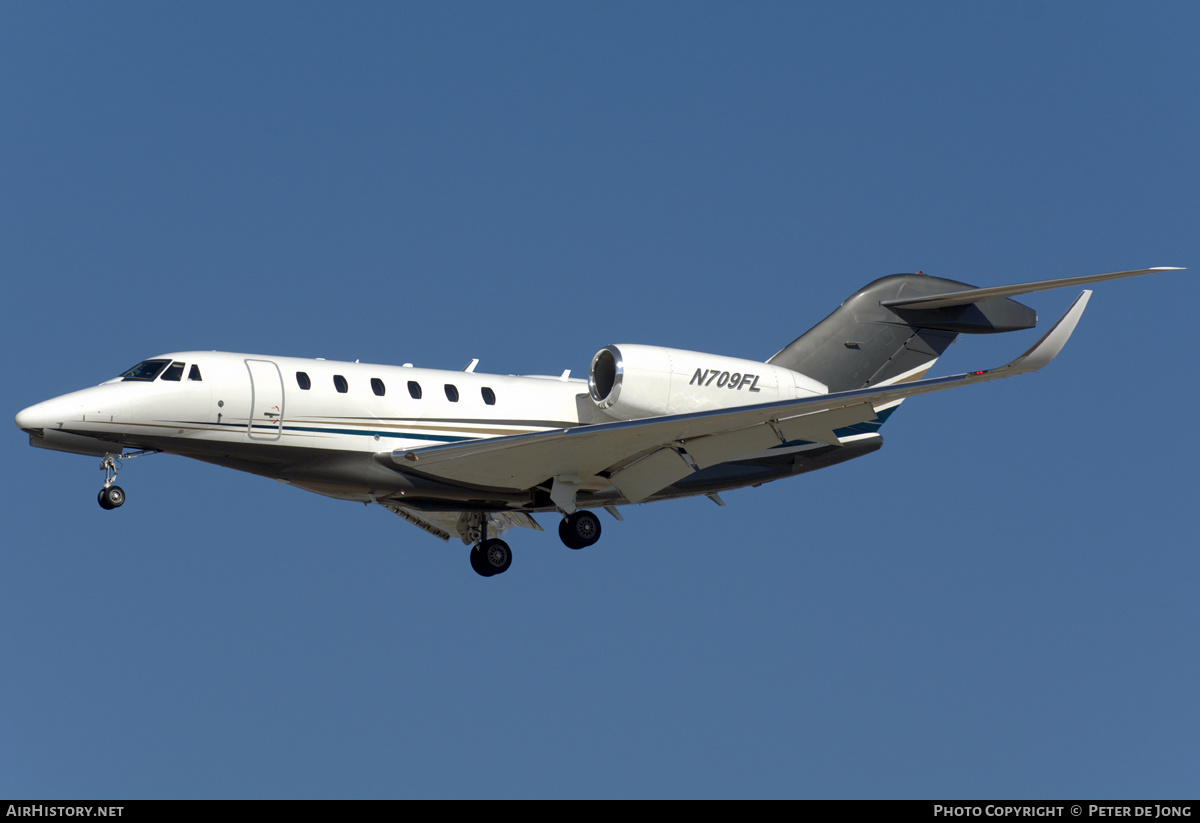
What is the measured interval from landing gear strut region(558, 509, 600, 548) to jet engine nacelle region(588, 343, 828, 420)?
1585mm

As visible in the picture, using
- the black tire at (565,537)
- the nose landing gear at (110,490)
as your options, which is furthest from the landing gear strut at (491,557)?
the nose landing gear at (110,490)

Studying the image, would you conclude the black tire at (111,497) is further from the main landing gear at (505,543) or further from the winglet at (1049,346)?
the winglet at (1049,346)

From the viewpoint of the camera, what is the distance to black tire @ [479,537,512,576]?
2262cm

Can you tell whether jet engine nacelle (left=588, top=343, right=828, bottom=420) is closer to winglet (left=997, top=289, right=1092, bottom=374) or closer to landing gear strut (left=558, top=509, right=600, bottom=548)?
landing gear strut (left=558, top=509, right=600, bottom=548)

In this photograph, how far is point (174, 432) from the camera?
19078 mm

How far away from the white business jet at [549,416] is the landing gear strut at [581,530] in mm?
33

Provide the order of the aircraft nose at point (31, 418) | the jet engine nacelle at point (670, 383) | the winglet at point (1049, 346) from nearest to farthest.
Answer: the winglet at point (1049, 346) < the aircraft nose at point (31, 418) < the jet engine nacelle at point (670, 383)

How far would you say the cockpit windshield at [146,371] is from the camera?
19.2 metres

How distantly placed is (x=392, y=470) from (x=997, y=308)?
32.5 feet

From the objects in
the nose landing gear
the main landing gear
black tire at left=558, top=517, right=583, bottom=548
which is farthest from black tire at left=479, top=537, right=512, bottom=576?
the nose landing gear

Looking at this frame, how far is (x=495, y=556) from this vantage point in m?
22.7

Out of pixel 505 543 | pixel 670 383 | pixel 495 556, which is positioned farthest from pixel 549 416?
pixel 495 556
